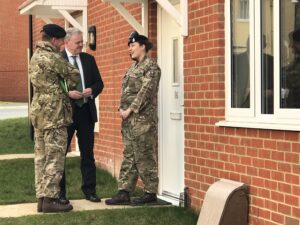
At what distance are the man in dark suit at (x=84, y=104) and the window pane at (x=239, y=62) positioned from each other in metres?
1.86

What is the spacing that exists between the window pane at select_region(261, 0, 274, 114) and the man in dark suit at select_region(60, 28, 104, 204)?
2.30 metres

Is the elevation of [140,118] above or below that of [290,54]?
below

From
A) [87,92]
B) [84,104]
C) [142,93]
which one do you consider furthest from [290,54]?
[84,104]

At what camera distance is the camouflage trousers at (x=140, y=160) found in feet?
22.2

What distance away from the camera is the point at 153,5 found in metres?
7.68

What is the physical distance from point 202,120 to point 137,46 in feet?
3.80

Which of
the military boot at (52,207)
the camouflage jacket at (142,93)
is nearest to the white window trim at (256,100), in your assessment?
the camouflage jacket at (142,93)

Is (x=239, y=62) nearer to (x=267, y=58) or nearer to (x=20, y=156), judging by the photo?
(x=267, y=58)

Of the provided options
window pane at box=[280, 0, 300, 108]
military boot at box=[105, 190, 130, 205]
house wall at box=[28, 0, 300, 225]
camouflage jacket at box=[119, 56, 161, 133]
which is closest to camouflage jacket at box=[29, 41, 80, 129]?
camouflage jacket at box=[119, 56, 161, 133]

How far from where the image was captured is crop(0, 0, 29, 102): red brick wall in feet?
113

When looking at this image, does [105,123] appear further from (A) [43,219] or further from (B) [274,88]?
(B) [274,88]

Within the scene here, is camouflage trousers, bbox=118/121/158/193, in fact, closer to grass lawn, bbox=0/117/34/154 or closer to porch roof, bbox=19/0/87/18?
porch roof, bbox=19/0/87/18

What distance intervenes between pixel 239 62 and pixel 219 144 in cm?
81

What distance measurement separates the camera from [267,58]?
5230 mm
